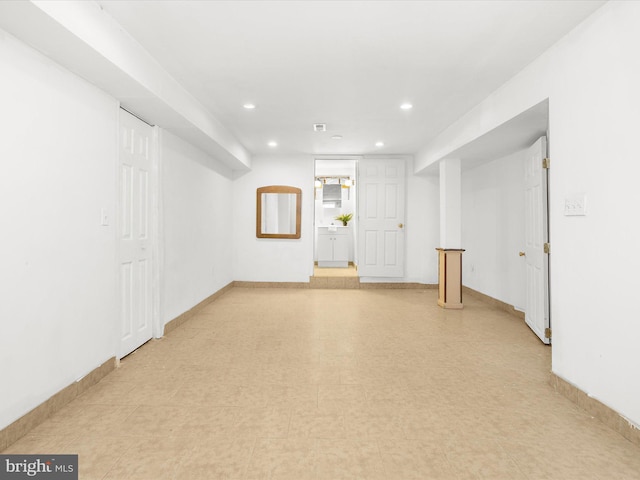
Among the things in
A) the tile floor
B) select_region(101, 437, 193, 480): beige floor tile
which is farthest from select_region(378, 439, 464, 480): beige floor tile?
select_region(101, 437, 193, 480): beige floor tile

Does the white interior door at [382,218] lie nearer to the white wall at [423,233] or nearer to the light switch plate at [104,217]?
the white wall at [423,233]

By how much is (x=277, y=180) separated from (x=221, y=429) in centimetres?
525

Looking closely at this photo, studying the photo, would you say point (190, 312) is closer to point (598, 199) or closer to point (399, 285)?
point (399, 285)

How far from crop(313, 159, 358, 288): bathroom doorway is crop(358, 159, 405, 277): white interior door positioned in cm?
182

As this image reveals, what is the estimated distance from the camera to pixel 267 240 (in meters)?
6.75

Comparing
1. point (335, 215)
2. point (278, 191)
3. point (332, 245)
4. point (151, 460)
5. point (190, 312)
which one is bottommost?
point (151, 460)

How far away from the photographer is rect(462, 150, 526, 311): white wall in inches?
185

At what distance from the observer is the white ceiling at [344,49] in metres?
2.20

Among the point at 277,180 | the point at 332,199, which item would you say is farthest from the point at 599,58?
the point at 332,199

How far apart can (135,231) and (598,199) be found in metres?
3.61

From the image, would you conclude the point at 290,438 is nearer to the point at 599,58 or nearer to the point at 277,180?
the point at 599,58

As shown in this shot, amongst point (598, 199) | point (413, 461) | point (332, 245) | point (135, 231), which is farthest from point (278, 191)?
point (413, 461)

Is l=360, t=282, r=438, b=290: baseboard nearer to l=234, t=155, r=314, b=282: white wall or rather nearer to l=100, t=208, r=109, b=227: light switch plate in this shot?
l=234, t=155, r=314, b=282: white wall

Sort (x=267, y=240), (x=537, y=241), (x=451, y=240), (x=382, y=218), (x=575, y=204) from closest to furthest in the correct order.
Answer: (x=575, y=204) < (x=537, y=241) < (x=451, y=240) < (x=382, y=218) < (x=267, y=240)
